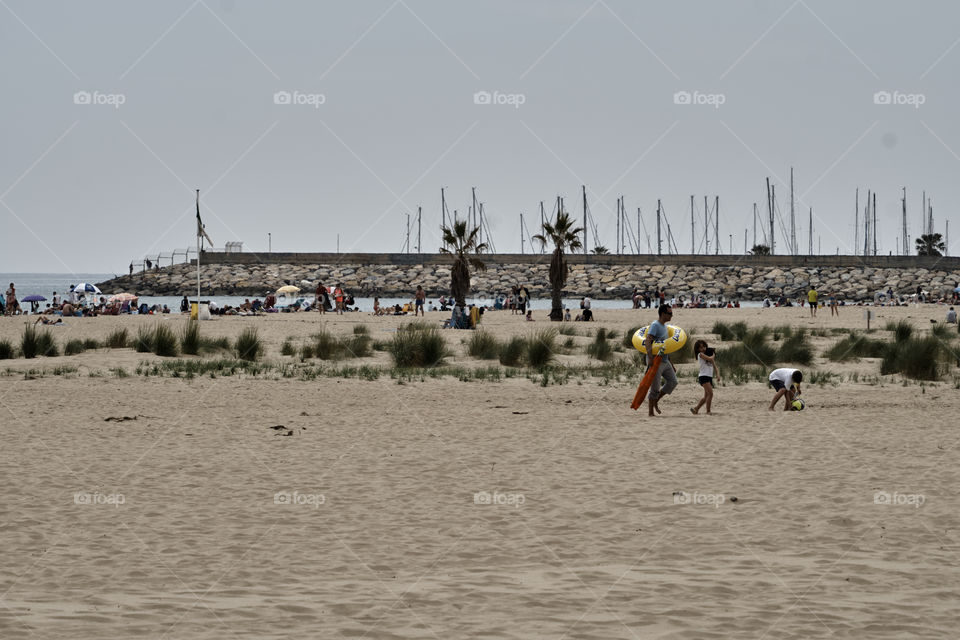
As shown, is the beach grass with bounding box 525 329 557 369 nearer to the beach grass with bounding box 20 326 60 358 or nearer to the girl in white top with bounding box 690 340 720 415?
the girl in white top with bounding box 690 340 720 415

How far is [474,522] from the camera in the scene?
743 centimetres

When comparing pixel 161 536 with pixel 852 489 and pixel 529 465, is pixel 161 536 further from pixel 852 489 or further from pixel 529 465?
pixel 852 489

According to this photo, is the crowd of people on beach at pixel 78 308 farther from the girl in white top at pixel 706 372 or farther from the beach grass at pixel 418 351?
the girl in white top at pixel 706 372

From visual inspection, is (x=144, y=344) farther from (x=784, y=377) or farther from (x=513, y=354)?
(x=784, y=377)

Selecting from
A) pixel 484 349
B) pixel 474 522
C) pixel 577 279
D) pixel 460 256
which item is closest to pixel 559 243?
pixel 460 256

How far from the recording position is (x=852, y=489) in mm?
8508

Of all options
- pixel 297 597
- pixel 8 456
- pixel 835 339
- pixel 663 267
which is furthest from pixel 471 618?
pixel 663 267

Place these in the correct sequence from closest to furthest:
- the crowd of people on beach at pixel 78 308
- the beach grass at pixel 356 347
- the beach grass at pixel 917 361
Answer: the beach grass at pixel 917 361 < the beach grass at pixel 356 347 < the crowd of people on beach at pixel 78 308

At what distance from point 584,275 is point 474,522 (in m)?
90.8

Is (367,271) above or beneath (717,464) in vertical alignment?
above

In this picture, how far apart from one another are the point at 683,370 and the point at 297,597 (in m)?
15.5

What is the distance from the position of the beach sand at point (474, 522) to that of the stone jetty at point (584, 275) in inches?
2858

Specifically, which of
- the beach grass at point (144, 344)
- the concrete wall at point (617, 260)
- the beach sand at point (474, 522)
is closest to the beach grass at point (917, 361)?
the beach sand at point (474, 522)

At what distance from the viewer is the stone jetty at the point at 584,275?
8856 centimetres
